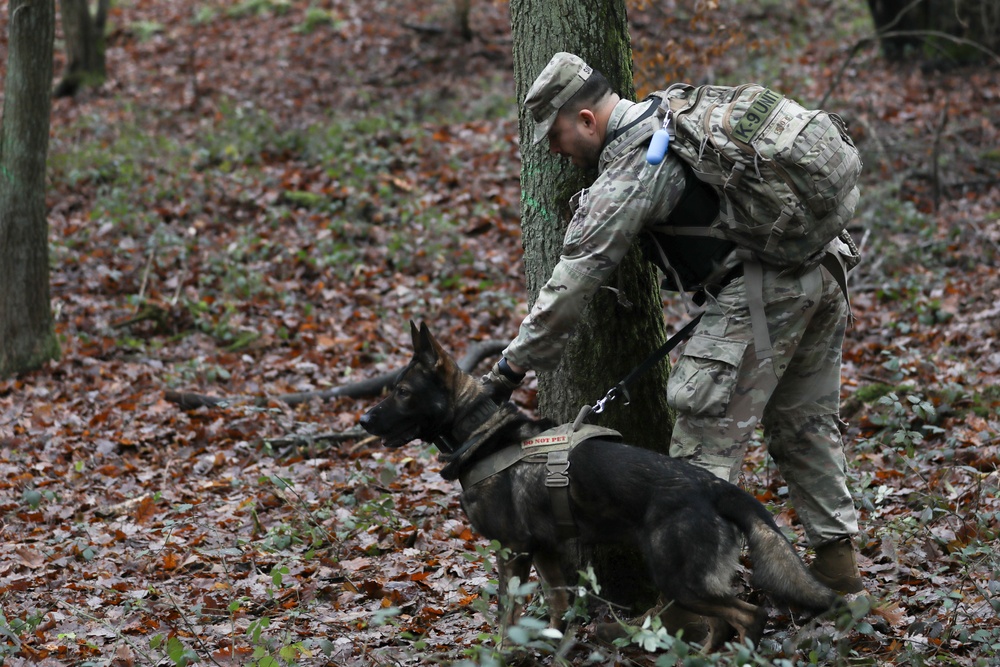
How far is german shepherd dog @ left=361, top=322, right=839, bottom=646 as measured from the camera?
3744 millimetres

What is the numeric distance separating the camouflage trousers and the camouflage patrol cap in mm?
1149

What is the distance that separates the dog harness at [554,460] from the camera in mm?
4086

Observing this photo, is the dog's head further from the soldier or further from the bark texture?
the bark texture

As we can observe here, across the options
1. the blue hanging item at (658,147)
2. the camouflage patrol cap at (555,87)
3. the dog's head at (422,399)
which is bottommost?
the dog's head at (422,399)

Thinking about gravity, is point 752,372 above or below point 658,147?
below

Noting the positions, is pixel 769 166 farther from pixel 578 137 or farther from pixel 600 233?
pixel 578 137

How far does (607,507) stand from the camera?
3990 millimetres

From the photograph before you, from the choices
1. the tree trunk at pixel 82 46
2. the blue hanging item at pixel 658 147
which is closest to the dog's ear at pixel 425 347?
the blue hanging item at pixel 658 147

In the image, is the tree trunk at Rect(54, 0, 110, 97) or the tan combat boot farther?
the tree trunk at Rect(54, 0, 110, 97)

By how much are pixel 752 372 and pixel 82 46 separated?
1832cm

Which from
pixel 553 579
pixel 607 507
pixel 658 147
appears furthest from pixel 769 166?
pixel 553 579

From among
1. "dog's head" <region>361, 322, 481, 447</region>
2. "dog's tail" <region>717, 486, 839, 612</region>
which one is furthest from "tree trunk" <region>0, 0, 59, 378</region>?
"dog's tail" <region>717, 486, 839, 612</region>

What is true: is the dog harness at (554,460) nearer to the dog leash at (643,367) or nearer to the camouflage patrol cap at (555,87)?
the dog leash at (643,367)

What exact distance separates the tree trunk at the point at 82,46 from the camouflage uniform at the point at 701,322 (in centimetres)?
1710
